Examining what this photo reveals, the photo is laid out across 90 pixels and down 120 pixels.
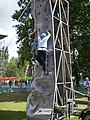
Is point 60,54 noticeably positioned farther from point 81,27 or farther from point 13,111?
→ point 81,27

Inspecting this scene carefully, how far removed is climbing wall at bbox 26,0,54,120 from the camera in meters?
11.6

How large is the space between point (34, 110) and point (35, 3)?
14.7ft

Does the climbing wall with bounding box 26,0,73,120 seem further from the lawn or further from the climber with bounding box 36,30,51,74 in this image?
the lawn

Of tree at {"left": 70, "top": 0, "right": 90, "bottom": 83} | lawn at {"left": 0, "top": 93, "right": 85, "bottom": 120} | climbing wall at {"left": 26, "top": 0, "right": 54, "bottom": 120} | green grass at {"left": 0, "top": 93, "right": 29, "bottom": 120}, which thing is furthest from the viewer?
tree at {"left": 70, "top": 0, "right": 90, "bottom": 83}

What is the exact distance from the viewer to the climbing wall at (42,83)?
11570mm

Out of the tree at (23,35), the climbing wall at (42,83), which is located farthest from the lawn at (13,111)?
the tree at (23,35)

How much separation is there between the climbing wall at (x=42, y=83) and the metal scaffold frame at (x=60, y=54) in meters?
0.23

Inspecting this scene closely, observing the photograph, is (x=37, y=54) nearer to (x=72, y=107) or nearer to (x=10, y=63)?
(x=72, y=107)

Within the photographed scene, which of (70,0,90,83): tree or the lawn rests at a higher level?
(70,0,90,83): tree

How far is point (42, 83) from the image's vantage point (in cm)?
1202

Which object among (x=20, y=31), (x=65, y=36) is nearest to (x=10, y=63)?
(x=20, y=31)

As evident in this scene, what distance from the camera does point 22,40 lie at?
34625mm

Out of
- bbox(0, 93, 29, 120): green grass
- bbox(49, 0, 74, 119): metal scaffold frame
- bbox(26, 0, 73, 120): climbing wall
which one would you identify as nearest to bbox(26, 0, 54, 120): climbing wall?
bbox(26, 0, 73, 120): climbing wall

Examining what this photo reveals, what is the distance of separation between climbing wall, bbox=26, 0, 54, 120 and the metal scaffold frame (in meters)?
0.23
